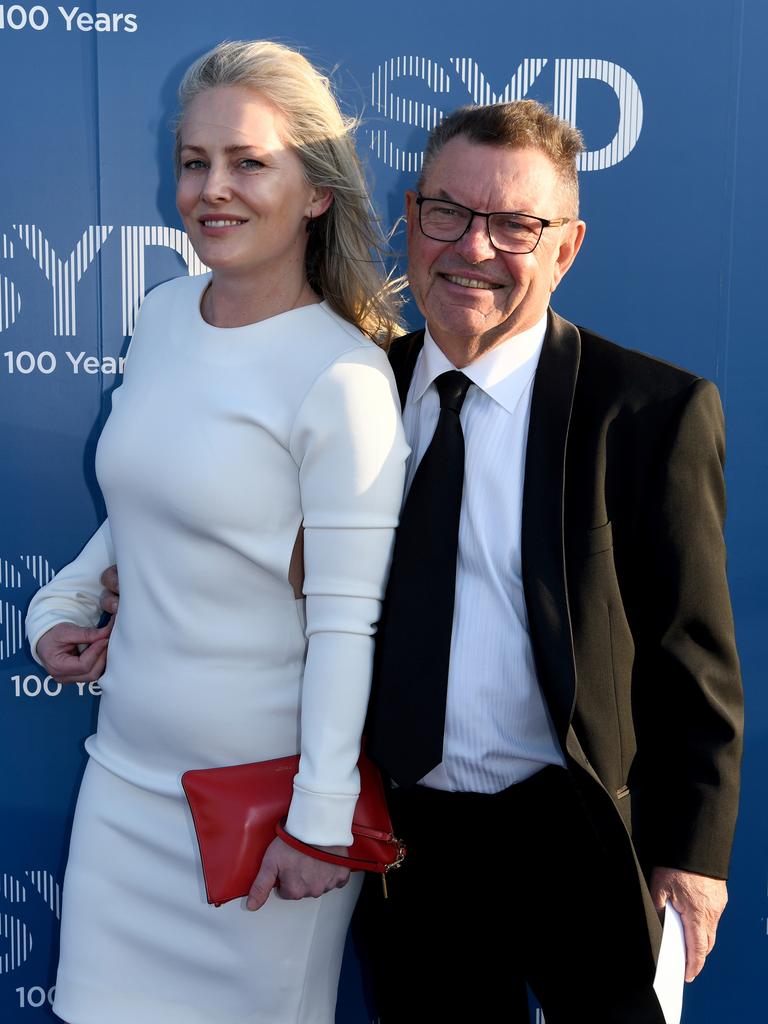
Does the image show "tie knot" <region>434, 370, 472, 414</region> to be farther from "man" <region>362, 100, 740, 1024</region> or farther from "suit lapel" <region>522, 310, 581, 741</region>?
"suit lapel" <region>522, 310, 581, 741</region>

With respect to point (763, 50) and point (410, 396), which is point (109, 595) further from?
point (763, 50)

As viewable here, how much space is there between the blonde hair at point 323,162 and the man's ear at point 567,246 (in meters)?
0.29

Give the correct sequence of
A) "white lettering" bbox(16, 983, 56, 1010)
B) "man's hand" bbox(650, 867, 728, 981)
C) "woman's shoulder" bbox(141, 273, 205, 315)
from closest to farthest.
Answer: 1. "man's hand" bbox(650, 867, 728, 981)
2. "woman's shoulder" bbox(141, 273, 205, 315)
3. "white lettering" bbox(16, 983, 56, 1010)

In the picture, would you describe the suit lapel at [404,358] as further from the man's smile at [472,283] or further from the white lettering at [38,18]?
the white lettering at [38,18]

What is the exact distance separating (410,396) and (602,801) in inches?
28.2

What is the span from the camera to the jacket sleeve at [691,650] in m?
1.58

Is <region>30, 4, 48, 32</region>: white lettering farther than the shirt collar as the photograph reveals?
Yes

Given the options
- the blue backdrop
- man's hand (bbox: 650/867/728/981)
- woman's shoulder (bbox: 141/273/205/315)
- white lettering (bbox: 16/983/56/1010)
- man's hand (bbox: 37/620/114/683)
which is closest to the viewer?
man's hand (bbox: 650/867/728/981)

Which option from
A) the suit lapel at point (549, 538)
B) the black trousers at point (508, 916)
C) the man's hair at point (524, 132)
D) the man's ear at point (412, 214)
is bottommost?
the black trousers at point (508, 916)

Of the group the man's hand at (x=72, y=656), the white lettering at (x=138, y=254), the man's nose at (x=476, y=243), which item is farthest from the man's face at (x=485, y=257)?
the man's hand at (x=72, y=656)

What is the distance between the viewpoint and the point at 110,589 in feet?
6.45

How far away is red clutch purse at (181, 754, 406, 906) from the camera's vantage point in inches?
62.6

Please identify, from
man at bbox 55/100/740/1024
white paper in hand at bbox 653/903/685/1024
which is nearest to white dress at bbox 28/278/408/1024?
man at bbox 55/100/740/1024

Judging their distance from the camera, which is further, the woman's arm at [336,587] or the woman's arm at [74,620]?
the woman's arm at [74,620]
